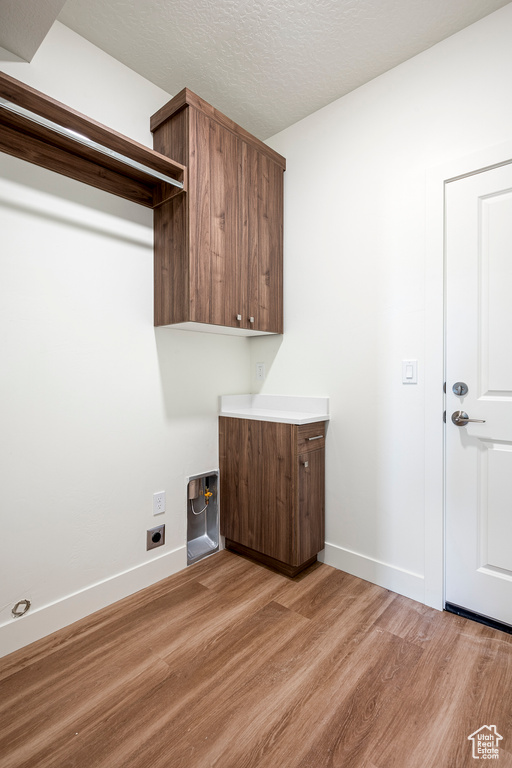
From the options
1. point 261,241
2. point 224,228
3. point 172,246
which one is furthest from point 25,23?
point 261,241

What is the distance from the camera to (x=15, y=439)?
151cm

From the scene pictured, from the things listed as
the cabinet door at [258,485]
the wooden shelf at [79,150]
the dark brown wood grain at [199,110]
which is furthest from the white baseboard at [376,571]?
the dark brown wood grain at [199,110]

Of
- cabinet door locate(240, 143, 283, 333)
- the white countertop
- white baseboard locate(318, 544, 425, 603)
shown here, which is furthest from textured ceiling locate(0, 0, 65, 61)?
white baseboard locate(318, 544, 425, 603)

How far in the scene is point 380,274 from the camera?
1.95 metres

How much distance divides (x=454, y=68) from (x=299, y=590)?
261 cm

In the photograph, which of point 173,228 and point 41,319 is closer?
point 41,319

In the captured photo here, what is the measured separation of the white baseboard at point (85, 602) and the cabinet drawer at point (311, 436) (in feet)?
3.01

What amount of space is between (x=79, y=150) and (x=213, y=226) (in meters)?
0.65

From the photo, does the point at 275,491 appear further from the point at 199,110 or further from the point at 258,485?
the point at 199,110

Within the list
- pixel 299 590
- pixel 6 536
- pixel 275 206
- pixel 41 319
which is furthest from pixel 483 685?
pixel 275 206

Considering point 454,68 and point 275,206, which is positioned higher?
point 454,68

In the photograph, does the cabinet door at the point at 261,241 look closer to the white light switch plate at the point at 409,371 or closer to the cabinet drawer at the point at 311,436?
the cabinet drawer at the point at 311,436

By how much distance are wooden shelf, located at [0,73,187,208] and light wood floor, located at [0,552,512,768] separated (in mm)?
2008

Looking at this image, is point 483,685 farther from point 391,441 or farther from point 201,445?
point 201,445
